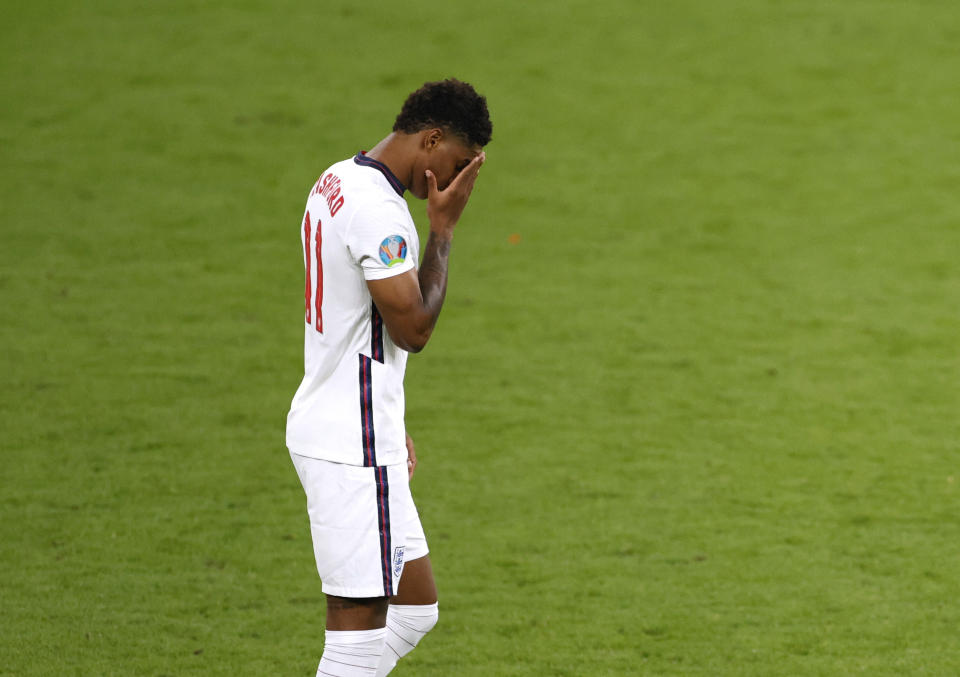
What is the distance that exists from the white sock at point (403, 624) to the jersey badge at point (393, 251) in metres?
0.82

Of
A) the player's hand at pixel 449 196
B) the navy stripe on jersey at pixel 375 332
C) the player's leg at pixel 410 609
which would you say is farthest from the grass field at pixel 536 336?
the player's hand at pixel 449 196

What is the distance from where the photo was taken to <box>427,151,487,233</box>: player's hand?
2461 mm

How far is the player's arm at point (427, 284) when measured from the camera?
2322 millimetres

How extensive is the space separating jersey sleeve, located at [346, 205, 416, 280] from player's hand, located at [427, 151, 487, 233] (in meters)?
0.13

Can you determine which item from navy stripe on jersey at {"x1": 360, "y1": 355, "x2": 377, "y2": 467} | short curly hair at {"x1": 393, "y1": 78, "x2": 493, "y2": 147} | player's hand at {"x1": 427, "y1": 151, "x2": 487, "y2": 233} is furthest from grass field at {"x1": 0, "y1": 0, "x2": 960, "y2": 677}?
short curly hair at {"x1": 393, "y1": 78, "x2": 493, "y2": 147}

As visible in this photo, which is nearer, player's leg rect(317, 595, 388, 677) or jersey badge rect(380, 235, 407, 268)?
jersey badge rect(380, 235, 407, 268)

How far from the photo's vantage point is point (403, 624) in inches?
105

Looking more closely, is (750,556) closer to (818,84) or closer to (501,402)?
(501,402)

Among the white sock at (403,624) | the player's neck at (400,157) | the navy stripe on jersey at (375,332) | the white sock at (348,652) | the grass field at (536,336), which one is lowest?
the grass field at (536,336)

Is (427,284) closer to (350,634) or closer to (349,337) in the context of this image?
(349,337)

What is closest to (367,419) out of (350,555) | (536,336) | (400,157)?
Result: (350,555)

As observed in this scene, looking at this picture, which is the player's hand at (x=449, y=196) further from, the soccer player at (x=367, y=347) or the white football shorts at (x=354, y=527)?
the white football shorts at (x=354, y=527)

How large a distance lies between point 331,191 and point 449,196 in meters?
0.24

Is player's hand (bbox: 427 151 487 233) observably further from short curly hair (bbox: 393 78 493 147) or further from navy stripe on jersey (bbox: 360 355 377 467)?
navy stripe on jersey (bbox: 360 355 377 467)
